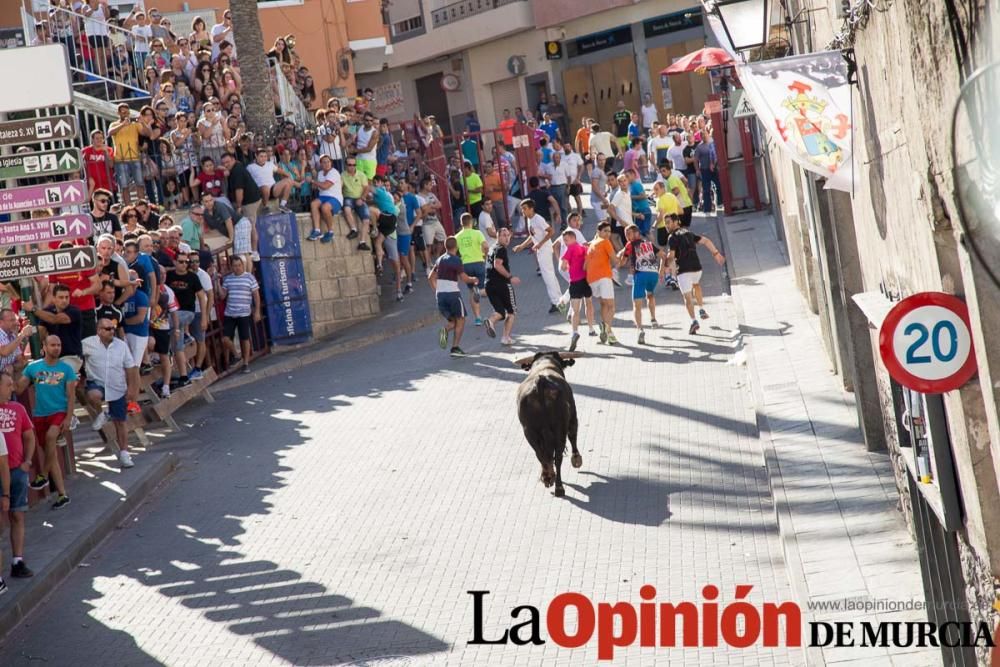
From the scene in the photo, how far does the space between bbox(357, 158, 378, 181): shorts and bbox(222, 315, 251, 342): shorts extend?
479 cm

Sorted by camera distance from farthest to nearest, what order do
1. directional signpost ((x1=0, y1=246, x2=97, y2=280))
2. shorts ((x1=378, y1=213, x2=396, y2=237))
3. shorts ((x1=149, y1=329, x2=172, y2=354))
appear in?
shorts ((x1=378, y1=213, x2=396, y2=237)) → shorts ((x1=149, y1=329, x2=172, y2=354)) → directional signpost ((x1=0, y1=246, x2=97, y2=280))

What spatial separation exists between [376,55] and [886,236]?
3634cm

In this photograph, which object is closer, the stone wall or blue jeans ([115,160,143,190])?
blue jeans ([115,160,143,190])

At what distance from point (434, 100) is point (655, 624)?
139 ft

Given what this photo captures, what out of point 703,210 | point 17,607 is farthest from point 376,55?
point 17,607

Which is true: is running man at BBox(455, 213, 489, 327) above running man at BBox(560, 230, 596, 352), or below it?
above

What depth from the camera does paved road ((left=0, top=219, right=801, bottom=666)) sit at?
9812 millimetres

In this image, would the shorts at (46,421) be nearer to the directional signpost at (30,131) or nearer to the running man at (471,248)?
the directional signpost at (30,131)

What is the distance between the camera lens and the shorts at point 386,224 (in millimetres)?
23922

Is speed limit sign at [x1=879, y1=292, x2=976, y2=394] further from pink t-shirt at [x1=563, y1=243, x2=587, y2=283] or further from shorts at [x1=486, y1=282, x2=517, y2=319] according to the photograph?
shorts at [x1=486, y1=282, x2=517, y2=319]

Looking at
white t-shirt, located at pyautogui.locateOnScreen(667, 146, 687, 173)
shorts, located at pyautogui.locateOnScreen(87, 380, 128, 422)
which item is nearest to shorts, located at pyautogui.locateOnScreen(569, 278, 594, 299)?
shorts, located at pyautogui.locateOnScreen(87, 380, 128, 422)

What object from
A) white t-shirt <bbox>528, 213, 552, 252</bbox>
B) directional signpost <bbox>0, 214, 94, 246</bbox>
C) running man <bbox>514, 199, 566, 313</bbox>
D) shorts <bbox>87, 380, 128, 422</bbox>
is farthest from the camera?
white t-shirt <bbox>528, 213, 552, 252</bbox>

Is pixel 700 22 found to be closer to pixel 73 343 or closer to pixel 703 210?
pixel 703 210

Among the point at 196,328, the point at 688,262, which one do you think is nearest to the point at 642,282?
the point at 688,262
